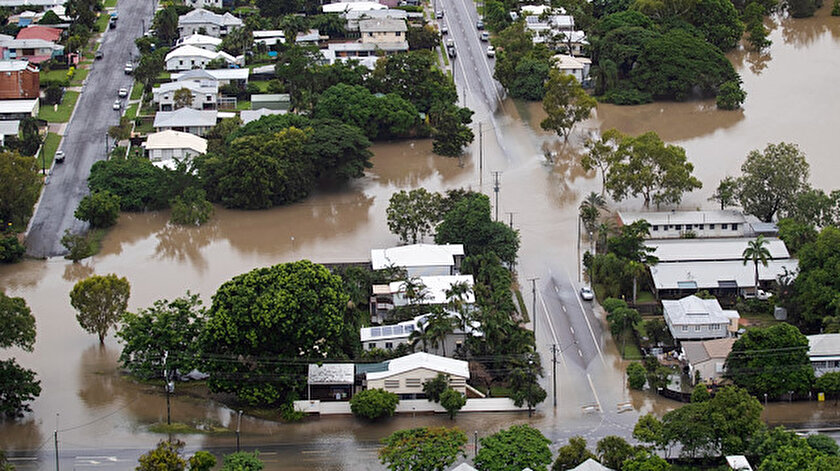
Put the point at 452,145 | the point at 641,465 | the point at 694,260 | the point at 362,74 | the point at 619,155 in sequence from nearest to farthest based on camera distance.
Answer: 1. the point at 641,465
2. the point at 694,260
3. the point at 619,155
4. the point at 452,145
5. the point at 362,74

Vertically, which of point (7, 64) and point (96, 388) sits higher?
point (7, 64)

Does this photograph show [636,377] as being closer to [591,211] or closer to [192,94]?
[591,211]

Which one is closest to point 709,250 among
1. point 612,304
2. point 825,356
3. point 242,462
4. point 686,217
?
point 686,217

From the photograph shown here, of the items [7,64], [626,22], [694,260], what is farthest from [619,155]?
[7,64]

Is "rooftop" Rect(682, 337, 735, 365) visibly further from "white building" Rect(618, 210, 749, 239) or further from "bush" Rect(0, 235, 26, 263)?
"bush" Rect(0, 235, 26, 263)

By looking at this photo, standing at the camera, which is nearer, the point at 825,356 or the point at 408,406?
the point at 408,406

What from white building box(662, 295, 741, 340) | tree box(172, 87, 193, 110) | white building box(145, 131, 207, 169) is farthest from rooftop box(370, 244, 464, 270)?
tree box(172, 87, 193, 110)

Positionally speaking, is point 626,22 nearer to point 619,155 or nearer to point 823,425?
point 619,155
